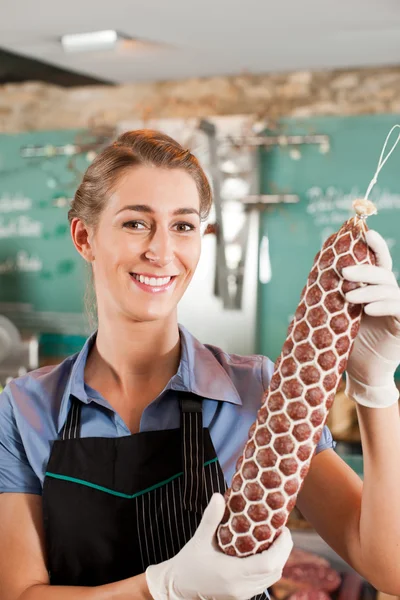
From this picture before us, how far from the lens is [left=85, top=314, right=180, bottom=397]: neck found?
1507mm

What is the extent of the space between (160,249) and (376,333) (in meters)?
0.42

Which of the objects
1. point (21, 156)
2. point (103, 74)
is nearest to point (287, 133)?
point (103, 74)

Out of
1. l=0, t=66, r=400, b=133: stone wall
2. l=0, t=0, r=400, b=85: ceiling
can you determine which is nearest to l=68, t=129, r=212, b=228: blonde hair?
l=0, t=0, r=400, b=85: ceiling

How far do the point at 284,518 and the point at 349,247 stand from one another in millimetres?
430

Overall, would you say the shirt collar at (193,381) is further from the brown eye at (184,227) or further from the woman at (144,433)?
the brown eye at (184,227)

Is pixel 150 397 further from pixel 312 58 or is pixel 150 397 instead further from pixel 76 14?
pixel 312 58

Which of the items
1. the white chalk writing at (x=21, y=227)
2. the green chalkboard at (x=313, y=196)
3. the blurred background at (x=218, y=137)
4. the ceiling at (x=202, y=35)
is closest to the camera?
the ceiling at (x=202, y=35)

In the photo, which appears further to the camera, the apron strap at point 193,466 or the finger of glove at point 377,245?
the apron strap at point 193,466

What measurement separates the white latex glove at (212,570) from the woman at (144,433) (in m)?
0.01

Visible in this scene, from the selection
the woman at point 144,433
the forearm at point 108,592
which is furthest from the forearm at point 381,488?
the forearm at point 108,592

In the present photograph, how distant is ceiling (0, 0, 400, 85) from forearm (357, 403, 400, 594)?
2.65 metres

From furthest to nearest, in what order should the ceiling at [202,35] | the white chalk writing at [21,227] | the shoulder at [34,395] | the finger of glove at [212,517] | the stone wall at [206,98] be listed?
the white chalk writing at [21,227] < the stone wall at [206,98] < the ceiling at [202,35] < the shoulder at [34,395] < the finger of glove at [212,517]

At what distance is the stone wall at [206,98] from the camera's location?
14.7ft

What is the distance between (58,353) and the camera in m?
5.02
